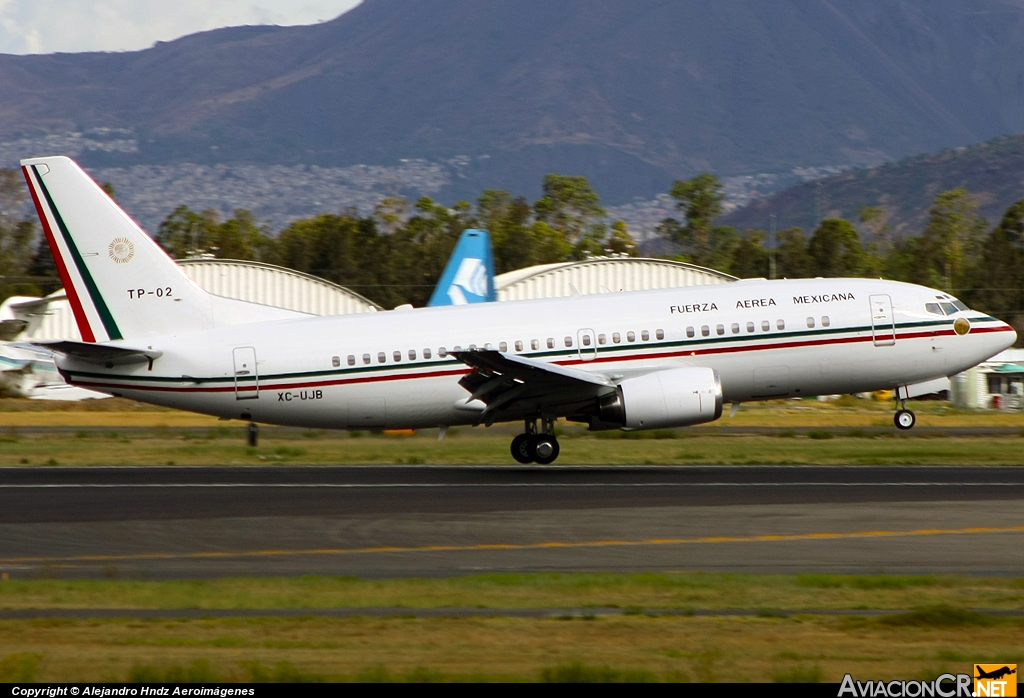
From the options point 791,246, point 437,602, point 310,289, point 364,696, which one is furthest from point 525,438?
point 791,246

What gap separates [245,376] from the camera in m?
26.1

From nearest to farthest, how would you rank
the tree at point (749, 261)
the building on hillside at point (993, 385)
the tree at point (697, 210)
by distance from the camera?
1. the building on hillside at point (993, 385)
2. the tree at point (749, 261)
3. the tree at point (697, 210)

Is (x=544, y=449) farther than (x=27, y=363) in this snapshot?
No

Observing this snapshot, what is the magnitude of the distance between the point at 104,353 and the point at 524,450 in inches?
362

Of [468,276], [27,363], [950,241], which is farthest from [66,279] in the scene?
[950,241]

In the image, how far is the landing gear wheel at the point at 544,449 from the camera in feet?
87.4

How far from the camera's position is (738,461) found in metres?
27.9

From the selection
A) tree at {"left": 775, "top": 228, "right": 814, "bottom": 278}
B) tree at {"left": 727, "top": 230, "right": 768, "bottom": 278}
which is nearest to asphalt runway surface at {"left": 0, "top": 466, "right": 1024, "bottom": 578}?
tree at {"left": 775, "top": 228, "right": 814, "bottom": 278}

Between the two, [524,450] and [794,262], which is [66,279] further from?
[794,262]

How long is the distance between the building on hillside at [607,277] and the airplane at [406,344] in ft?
113

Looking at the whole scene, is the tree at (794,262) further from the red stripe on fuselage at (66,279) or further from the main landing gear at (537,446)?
the red stripe on fuselage at (66,279)

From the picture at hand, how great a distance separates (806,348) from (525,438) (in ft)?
21.4

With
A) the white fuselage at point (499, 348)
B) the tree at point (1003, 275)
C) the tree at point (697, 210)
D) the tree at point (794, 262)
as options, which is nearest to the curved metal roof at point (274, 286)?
the white fuselage at point (499, 348)

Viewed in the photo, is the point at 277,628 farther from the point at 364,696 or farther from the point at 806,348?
the point at 806,348
